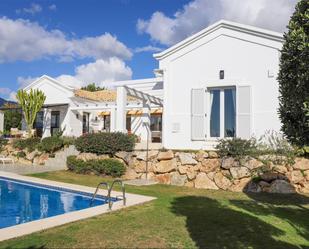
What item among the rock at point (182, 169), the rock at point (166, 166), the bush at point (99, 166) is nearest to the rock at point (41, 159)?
the bush at point (99, 166)

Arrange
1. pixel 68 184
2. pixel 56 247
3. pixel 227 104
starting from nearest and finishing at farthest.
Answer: pixel 56 247
pixel 68 184
pixel 227 104

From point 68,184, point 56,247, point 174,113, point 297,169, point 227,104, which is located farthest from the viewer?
point 174,113

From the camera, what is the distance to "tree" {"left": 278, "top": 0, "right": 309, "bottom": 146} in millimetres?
8367

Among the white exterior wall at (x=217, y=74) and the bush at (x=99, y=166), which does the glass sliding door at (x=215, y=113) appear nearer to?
the white exterior wall at (x=217, y=74)

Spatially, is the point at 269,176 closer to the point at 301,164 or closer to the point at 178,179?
the point at 301,164

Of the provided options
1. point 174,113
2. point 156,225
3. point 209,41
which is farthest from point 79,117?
point 156,225

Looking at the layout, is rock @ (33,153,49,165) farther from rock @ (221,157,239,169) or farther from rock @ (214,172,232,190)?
rock @ (221,157,239,169)

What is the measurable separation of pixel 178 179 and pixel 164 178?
119 cm

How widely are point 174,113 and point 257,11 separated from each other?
474 inches

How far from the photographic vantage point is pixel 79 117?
138 ft

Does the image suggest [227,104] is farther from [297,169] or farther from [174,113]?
[297,169]

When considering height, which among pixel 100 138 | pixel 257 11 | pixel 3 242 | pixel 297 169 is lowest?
pixel 3 242

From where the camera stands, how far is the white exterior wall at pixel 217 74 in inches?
884

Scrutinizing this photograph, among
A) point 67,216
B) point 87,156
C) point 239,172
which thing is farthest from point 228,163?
point 87,156
